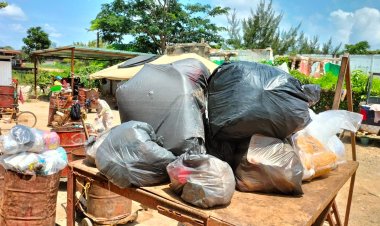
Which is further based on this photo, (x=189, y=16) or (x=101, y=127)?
(x=189, y=16)

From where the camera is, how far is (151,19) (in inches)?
896

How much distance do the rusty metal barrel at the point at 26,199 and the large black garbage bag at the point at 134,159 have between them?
1669 millimetres

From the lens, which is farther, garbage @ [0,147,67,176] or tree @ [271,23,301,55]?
tree @ [271,23,301,55]

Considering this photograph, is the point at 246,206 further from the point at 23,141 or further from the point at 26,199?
the point at 26,199

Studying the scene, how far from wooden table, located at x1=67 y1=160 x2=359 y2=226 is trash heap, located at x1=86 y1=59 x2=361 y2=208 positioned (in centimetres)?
4

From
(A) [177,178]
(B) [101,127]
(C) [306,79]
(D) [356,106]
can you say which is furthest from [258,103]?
(C) [306,79]

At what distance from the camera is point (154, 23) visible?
898 inches

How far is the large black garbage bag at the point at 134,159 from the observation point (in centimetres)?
173

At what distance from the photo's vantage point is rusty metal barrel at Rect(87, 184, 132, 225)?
3.79 m

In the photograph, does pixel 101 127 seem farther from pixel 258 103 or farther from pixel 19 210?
pixel 258 103

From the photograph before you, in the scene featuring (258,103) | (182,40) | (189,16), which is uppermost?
(189,16)

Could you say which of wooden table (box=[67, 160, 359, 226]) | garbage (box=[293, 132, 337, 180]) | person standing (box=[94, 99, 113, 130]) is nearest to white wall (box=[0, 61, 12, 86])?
person standing (box=[94, 99, 113, 130])

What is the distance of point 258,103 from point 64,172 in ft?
13.3

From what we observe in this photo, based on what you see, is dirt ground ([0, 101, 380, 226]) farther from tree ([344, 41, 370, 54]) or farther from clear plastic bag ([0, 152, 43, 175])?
tree ([344, 41, 370, 54])
